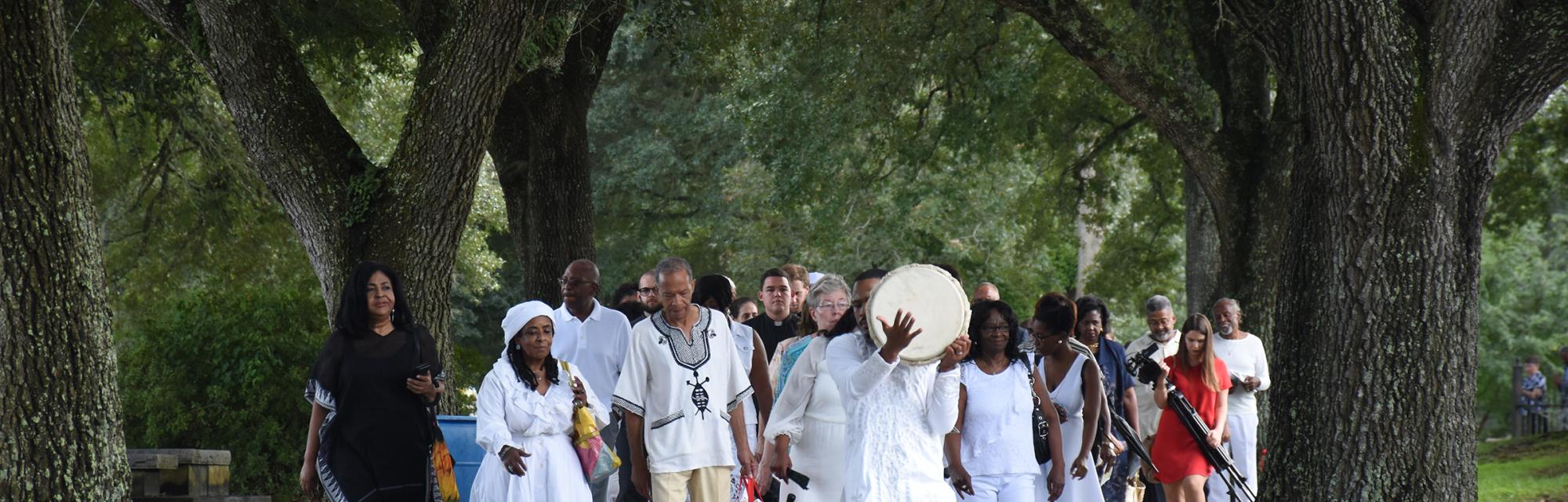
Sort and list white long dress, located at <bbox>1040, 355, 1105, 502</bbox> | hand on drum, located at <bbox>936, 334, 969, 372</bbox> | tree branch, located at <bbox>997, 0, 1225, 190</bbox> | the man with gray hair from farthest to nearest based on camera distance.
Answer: tree branch, located at <bbox>997, 0, 1225, 190</bbox> → the man with gray hair → white long dress, located at <bbox>1040, 355, 1105, 502</bbox> → hand on drum, located at <bbox>936, 334, 969, 372</bbox>

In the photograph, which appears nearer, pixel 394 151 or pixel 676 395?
pixel 676 395

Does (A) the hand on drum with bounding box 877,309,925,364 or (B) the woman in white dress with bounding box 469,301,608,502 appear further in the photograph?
(B) the woman in white dress with bounding box 469,301,608,502

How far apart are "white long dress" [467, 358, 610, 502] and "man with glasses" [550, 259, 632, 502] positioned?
1.97 metres

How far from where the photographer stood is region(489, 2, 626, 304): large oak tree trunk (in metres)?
15.4

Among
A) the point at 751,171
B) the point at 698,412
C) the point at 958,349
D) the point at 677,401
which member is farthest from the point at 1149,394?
the point at 751,171

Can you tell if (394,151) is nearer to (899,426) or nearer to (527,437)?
(527,437)

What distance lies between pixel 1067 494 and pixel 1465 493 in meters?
2.23

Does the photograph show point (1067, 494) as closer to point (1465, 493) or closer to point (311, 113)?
point (1465, 493)

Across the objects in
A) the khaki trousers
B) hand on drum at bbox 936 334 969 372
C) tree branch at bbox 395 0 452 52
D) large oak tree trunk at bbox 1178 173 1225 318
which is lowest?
the khaki trousers

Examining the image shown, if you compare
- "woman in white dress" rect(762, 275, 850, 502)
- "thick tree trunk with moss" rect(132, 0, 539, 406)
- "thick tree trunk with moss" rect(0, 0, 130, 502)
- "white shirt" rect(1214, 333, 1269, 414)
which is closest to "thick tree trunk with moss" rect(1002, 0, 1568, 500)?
"white shirt" rect(1214, 333, 1269, 414)

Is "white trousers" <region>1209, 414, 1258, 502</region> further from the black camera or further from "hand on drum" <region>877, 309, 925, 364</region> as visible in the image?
"hand on drum" <region>877, 309, 925, 364</region>

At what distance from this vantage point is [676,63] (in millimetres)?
16672

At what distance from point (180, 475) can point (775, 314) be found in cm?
467

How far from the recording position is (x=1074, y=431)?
9492 mm
